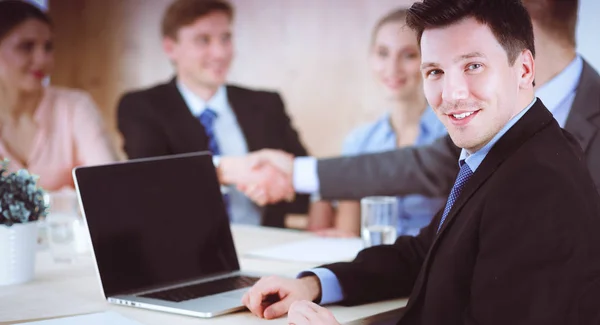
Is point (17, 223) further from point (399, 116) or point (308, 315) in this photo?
point (399, 116)

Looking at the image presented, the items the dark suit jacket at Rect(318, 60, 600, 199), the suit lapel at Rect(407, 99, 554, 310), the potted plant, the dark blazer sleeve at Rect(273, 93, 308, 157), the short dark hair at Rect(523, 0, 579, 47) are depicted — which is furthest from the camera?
the dark blazer sleeve at Rect(273, 93, 308, 157)

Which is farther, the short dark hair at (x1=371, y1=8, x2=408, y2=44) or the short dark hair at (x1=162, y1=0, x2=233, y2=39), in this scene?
the short dark hair at (x1=162, y1=0, x2=233, y2=39)

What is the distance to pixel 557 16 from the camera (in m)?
2.33

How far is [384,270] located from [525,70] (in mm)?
516

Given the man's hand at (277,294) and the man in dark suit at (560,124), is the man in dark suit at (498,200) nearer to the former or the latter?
the man's hand at (277,294)

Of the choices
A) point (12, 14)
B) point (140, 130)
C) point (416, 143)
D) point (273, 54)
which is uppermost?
point (12, 14)

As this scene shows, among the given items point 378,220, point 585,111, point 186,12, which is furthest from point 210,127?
point 585,111

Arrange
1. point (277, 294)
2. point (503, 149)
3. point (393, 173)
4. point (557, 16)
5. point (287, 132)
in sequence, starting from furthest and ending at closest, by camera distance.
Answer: point (287, 132) < point (393, 173) < point (557, 16) < point (277, 294) < point (503, 149)

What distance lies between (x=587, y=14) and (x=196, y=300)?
1647 millimetres

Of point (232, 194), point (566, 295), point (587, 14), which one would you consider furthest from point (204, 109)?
point (566, 295)

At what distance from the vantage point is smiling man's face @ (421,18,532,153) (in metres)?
1.17

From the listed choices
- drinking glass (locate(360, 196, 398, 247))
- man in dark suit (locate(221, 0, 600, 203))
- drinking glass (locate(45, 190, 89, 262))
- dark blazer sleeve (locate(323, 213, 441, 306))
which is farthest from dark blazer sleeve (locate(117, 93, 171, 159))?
dark blazer sleeve (locate(323, 213, 441, 306))

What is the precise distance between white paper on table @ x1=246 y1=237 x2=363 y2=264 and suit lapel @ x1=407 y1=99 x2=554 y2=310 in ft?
2.35

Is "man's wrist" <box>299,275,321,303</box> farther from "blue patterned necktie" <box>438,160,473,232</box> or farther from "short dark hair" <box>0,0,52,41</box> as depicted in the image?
"short dark hair" <box>0,0,52,41</box>
